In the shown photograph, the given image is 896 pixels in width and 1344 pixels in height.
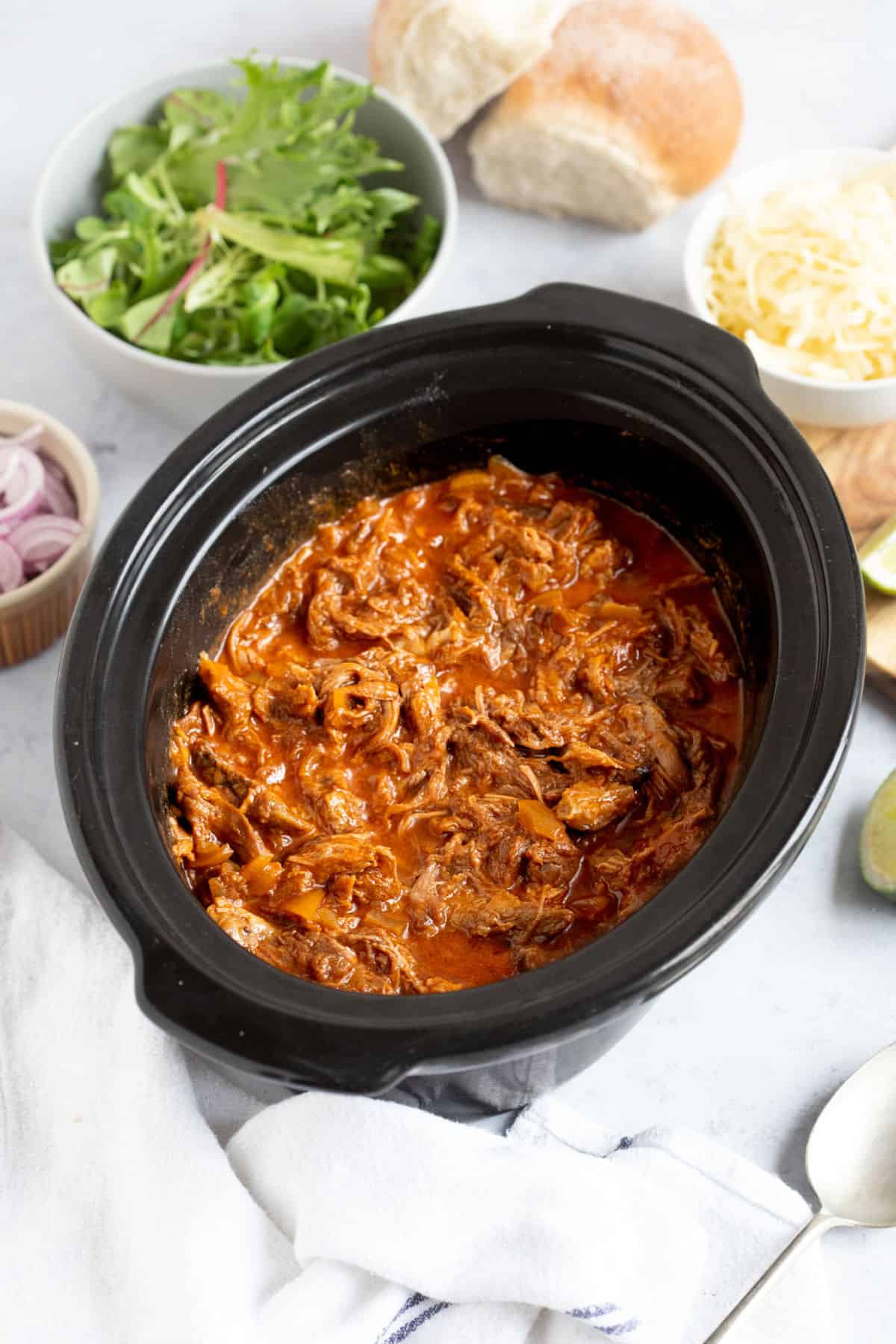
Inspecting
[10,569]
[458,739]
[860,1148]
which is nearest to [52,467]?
[10,569]

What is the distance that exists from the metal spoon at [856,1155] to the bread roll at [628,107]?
102 inches

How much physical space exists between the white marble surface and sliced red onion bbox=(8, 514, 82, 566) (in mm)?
313

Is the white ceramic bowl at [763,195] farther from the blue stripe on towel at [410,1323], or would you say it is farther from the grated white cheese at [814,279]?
the blue stripe on towel at [410,1323]

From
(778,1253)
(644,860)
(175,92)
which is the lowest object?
(778,1253)

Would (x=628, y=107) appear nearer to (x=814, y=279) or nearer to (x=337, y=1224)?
(x=814, y=279)

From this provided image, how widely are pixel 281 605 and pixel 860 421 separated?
1652 mm

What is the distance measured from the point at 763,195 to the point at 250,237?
146 centimetres

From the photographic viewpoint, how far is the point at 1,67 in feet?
16.4

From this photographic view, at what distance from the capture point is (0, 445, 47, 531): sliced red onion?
369 centimetres

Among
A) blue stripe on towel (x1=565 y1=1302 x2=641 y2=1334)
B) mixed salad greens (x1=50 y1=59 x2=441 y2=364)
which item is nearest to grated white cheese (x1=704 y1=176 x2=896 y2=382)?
mixed salad greens (x1=50 y1=59 x2=441 y2=364)

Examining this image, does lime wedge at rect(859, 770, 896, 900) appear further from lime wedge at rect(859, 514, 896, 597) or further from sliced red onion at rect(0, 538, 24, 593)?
sliced red onion at rect(0, 538, 24, 593)

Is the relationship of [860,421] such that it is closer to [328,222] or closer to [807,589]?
[807,589]

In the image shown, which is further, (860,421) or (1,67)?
(1,67)

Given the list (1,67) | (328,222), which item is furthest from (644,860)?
(1,67)
